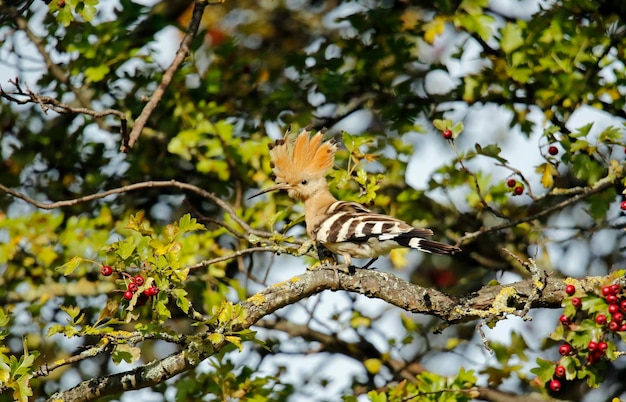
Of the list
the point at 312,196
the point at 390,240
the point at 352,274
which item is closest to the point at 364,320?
the point at 312,196

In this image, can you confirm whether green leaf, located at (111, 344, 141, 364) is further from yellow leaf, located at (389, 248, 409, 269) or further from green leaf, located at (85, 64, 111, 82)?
yellow leaf, located at (389, 248, 409, 269)

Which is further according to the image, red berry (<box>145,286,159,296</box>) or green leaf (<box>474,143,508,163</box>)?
green leaf (<box>474,143,508,163</box>)

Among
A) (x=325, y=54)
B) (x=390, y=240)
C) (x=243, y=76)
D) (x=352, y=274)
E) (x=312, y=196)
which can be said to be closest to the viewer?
(x=352, y=274)

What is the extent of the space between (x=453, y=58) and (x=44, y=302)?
244 cm

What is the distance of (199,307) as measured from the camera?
5.07 m

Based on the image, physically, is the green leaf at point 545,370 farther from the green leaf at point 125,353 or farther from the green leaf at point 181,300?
the green leaf at point 125,353

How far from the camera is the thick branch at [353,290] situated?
313 cm

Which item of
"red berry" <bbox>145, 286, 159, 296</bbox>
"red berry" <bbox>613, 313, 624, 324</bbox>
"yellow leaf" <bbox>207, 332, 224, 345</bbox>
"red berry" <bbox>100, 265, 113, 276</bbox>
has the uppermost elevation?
"red berry" <bbox>100, 265, 113, 276</bbox>

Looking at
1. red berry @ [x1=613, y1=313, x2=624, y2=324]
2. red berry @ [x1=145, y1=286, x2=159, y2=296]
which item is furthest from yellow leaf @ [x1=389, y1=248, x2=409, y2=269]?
red berry @ [x1=145, y1=286, x2=159, y2=296]

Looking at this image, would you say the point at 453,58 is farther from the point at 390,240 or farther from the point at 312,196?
the point at 390,240

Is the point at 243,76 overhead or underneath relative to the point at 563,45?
underneath

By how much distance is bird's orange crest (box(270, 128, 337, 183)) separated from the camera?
445 cm

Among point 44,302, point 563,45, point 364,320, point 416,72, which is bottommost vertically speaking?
point 364,320

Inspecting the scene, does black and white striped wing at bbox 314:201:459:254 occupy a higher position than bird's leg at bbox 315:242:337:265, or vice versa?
black and white striped wing at bbox 314:201:459:254
